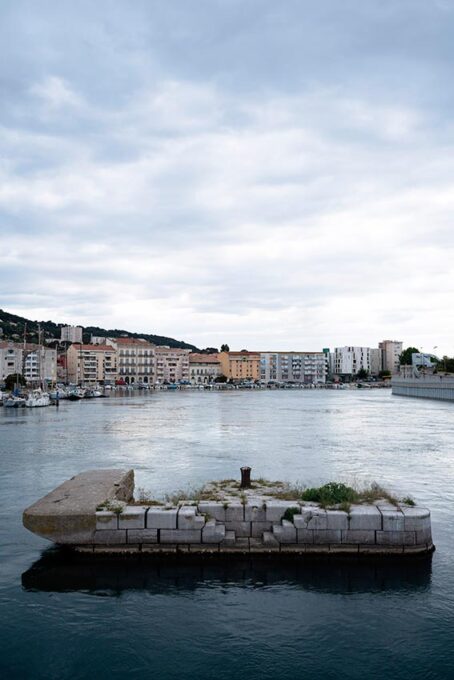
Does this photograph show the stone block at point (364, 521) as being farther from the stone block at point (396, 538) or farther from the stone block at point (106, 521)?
the stone block at point (106, 521)

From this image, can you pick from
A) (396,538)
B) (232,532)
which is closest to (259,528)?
(232,532)

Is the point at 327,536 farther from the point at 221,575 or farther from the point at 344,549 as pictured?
the point at 221,575

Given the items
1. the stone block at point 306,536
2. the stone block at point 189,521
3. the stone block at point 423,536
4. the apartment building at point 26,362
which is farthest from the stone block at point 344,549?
the apartment building at point 26,362

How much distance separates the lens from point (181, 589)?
13.2m

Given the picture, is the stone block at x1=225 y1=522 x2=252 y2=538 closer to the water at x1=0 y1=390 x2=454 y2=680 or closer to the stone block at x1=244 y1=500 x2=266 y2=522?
the stone block at x1=244 y1=500 x2=266 y2=522

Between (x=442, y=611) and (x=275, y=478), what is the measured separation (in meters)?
14.0

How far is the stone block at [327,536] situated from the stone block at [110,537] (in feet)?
16.3

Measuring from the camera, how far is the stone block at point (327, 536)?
1498cm

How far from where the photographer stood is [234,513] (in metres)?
15.6

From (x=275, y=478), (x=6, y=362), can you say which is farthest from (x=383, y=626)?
(x=6, y=362)

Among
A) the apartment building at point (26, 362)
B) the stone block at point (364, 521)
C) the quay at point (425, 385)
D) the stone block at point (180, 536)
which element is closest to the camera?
the stone block at point (364, 521)

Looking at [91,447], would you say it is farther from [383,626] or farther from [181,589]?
[383,626]

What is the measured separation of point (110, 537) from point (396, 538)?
291 inches

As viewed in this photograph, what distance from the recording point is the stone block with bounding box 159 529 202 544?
15.1 m
